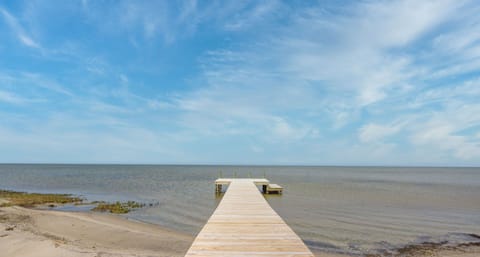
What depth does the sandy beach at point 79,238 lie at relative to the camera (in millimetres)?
7586

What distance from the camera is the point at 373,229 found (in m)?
12.2

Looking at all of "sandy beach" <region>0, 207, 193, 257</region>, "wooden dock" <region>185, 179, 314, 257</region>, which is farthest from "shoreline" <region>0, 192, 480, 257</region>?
"wooden dock" <region>185, 179, 314, 257</region>

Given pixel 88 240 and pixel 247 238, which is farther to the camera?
pixel 88 240

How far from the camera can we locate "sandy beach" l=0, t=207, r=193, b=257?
24.9 feet

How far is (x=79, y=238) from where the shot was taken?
373 inches

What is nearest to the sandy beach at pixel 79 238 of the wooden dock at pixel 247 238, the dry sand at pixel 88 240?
the dry sand at pixel 88 240

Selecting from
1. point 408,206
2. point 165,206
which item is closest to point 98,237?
point 165,206

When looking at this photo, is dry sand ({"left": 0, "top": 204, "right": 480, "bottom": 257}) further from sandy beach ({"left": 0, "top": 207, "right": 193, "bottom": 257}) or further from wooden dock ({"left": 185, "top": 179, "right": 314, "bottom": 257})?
wooden dock ({"left": 185, "top": 179, "right": 314, "bottom": 257})

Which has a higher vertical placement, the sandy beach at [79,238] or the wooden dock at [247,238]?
the wooden dock at [247,238]

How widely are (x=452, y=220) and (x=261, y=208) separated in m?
11.7

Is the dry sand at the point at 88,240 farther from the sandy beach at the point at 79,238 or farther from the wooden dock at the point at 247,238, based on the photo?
the wooden dock at the point at 247,238

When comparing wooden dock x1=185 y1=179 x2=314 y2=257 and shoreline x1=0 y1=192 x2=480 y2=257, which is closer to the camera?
wooden dock x1=185 y1=179 x2=314 y2=257

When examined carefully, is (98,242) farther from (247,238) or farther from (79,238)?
(247,238)

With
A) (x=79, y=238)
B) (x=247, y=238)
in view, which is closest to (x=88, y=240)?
(x=79, y=238)
